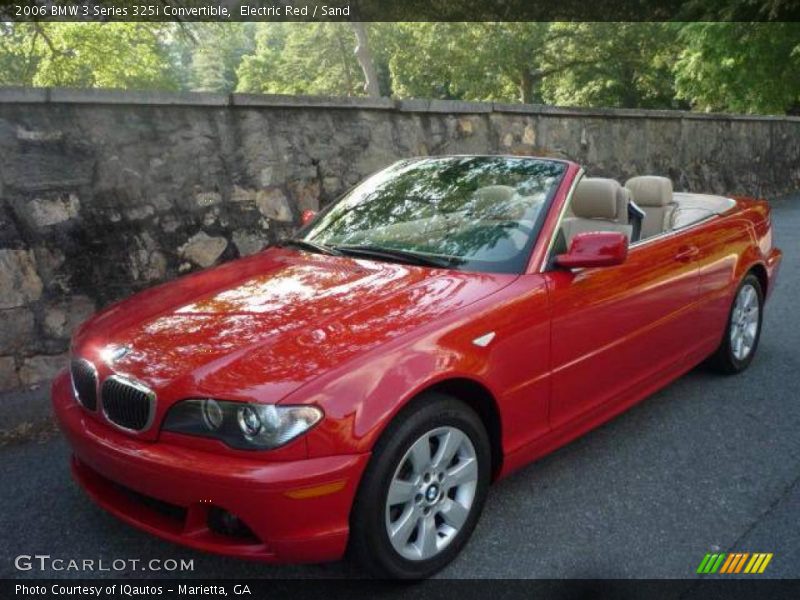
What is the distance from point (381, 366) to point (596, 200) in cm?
224

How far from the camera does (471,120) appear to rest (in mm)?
7867

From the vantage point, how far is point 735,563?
2699 millimetres

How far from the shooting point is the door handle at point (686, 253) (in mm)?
3928

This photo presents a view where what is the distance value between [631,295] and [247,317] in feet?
6.04

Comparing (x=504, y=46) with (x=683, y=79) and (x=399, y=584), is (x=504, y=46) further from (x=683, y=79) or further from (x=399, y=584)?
(x=399, y=584)

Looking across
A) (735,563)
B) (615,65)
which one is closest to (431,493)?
(735,563)

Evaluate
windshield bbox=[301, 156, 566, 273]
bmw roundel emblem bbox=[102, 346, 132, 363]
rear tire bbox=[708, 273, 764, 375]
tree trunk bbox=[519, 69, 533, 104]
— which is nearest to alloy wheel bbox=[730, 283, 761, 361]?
rear tire bbox=[708, 273, 764, 375]

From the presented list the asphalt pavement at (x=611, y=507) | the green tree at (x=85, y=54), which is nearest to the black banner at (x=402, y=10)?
the green tree at (x=85, y=54)

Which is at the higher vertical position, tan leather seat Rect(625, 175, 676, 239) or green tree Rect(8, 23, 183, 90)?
green tree Rect(8, 23, 183, 90)

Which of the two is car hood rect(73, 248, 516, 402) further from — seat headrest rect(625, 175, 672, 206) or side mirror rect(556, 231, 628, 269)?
seat headrest rect(625, 175, 672, 206)

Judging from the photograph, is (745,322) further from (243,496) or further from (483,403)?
(243,496)

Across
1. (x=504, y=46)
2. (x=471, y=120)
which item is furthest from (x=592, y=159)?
(x=504, y=46)

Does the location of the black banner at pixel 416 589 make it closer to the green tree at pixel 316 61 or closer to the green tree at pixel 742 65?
the green tree at pixel 742 65

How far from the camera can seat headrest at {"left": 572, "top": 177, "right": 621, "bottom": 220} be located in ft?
13.6
